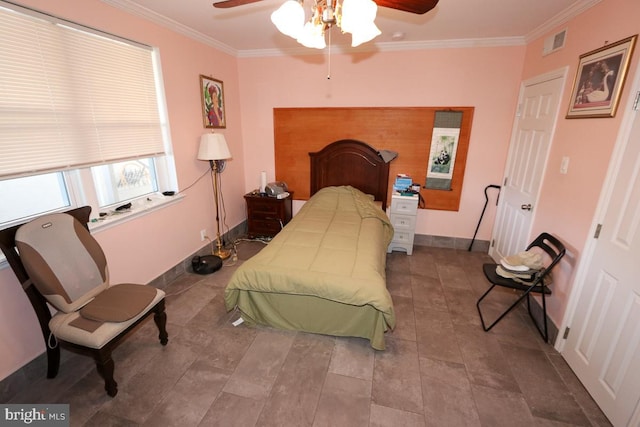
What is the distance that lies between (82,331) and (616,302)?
9.99 ft

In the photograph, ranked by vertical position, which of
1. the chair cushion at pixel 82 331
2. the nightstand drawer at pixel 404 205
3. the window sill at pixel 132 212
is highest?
the window sill at pixel 132 212

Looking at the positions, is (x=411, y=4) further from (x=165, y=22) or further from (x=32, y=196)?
(x=32, y=196)

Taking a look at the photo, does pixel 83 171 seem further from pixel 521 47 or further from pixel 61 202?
pixel 521 47

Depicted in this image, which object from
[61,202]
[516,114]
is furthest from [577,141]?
[61,202]

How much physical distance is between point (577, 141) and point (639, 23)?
2.42 feet

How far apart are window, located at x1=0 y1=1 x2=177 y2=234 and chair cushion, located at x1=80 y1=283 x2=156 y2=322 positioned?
0.72 meters

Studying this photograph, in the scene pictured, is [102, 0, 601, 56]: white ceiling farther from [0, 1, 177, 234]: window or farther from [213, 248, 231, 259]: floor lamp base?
[213, 248, 231, 259]: floor lamp base

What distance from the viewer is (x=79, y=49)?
2.03m

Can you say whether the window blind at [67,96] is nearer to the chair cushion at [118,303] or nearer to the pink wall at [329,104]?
the pink wall at [329,104]

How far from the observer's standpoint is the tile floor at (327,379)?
64.8 inches

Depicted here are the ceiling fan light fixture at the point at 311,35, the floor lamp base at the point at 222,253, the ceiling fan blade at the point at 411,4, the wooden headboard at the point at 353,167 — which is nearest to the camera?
the ceiling fan blade at the point at 411,4

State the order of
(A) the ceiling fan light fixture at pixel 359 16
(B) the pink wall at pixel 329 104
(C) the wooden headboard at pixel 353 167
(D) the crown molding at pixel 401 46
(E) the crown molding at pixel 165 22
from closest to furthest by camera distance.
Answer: (A) the ceiling fan light fixture at pixel 359 16
(B) the pink wall at pixel 329 104
(E) the crown molding at pixel 165 22
(D) the crown molding at pixel 401 46
(C) the wooden headboard at pixel 353 167

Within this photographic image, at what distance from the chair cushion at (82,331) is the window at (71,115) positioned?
0.69 meters

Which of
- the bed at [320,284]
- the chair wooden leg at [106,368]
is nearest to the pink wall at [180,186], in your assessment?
the chair wooden leg at [106,368]
